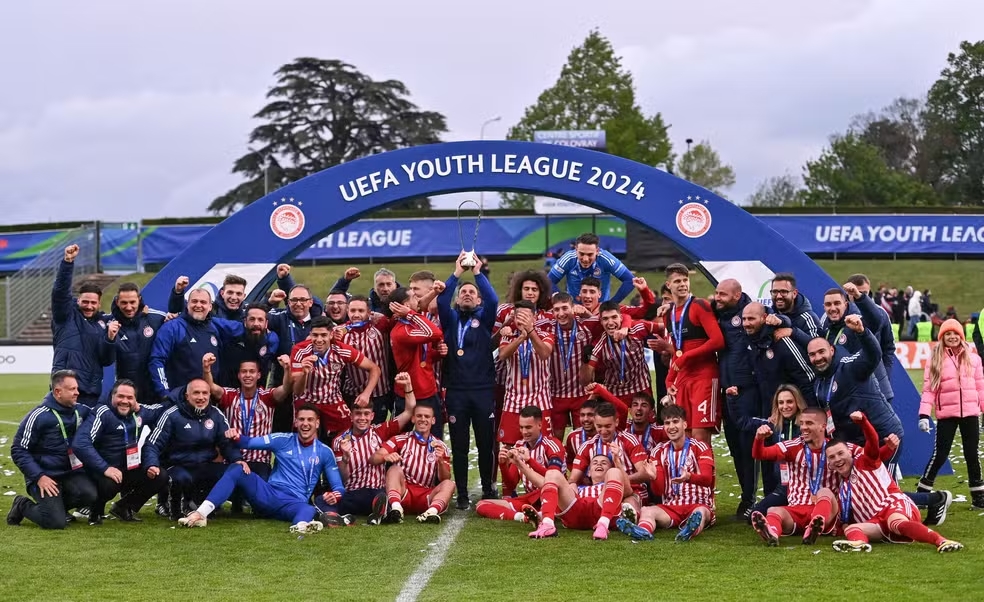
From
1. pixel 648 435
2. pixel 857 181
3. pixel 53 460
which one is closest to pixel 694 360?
pixel 648 435

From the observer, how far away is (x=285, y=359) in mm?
9367

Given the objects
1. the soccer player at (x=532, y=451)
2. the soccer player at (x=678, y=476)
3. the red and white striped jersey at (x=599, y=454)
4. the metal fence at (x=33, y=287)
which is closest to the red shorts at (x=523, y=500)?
the soccer player at (x=532, y=451)

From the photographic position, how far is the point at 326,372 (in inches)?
376

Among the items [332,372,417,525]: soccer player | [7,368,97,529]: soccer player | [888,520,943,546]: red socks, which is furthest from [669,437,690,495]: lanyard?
[7,368,97,529]: soccer player

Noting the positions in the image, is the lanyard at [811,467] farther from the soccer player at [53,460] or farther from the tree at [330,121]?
the tree at [330,121]

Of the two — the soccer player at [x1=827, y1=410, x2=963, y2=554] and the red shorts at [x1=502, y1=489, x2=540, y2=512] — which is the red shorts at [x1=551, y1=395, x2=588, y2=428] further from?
the soccer player at [x1=827, y1=410, x2=963, y2=554]

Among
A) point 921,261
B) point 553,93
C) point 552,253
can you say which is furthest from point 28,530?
point 553,93

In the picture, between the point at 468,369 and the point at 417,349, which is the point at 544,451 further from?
the point at 417,349

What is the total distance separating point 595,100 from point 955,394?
128ft

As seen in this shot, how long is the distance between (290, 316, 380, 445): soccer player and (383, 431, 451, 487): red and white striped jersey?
1.47ft

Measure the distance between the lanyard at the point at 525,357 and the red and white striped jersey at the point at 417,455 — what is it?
915 millimetres

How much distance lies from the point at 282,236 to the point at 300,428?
2784 millimetres

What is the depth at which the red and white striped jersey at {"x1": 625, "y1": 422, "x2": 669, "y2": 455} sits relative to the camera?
9156 mm

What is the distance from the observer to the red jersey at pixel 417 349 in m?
9.52
